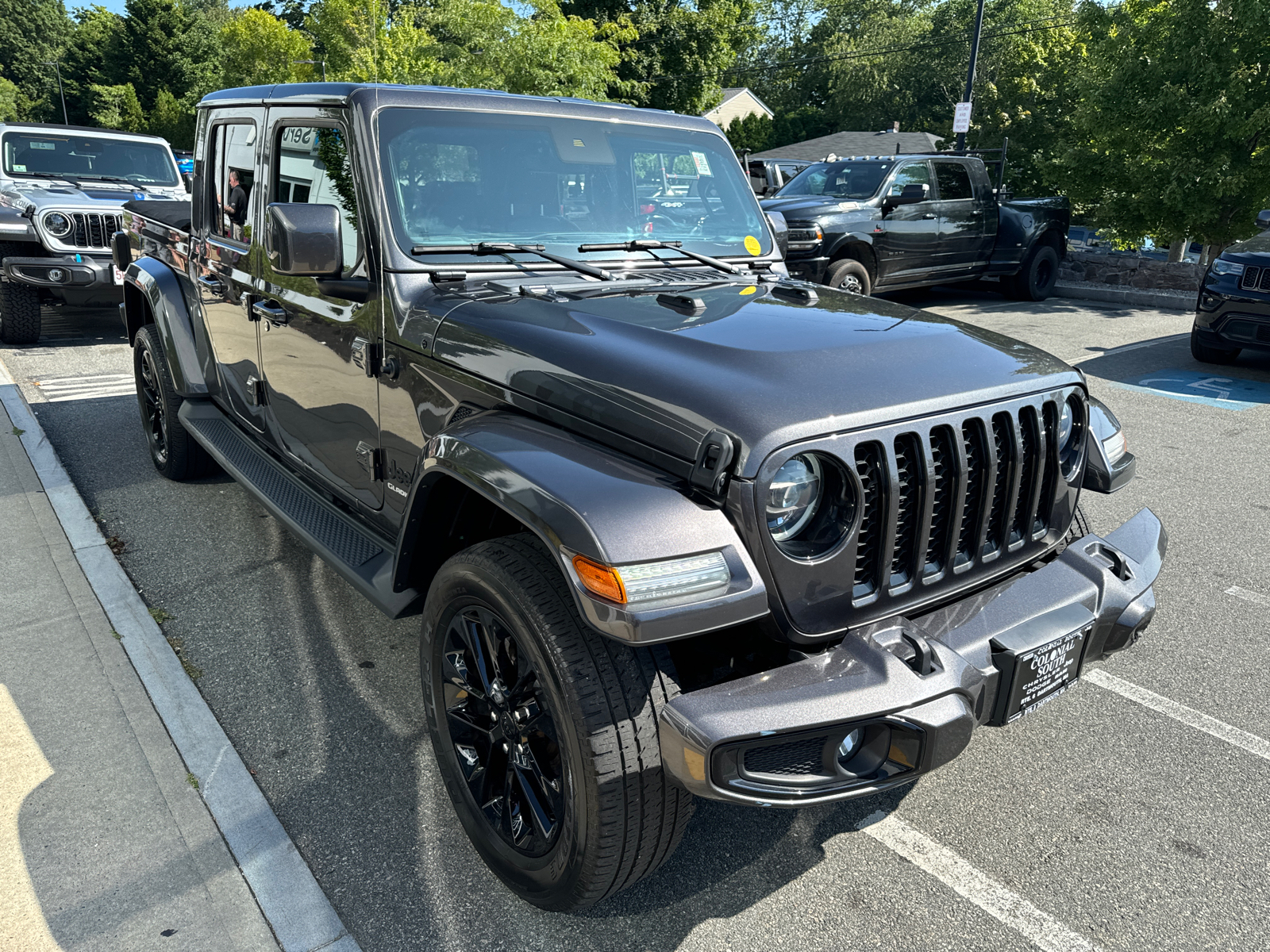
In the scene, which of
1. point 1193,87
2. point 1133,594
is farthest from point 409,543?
point 1193,87

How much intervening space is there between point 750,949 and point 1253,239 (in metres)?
8.75

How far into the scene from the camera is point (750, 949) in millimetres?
2213

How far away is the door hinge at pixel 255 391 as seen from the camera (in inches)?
152

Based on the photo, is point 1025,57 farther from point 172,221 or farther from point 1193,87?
point 172,221

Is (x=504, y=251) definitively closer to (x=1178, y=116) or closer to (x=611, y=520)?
(x=611, y=520)

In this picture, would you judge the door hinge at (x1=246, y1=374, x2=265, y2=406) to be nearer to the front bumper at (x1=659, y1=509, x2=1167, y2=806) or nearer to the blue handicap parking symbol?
the front bumper at (x1=659, y1=509, x2=1167, y2=806)

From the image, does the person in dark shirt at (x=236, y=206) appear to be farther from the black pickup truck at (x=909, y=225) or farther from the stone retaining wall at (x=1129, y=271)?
the stone retaining wall at (x=1129, y=271)

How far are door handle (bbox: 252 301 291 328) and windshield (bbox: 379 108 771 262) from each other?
850 millimetres

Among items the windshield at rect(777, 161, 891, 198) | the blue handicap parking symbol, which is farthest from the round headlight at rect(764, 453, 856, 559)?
the windshield at rect(777, 161, 891, 198)

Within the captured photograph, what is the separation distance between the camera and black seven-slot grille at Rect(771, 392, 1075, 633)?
2043 millimetres

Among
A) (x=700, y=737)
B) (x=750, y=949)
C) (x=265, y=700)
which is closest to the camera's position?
(x=700, y=737)

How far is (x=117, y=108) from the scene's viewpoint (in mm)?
48000

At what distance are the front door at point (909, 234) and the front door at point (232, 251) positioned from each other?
795 cm

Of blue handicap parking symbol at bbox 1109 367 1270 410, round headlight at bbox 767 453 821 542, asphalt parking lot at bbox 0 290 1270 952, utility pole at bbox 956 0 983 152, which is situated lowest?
asphalt parking lot at bbox 0 290 1270 952
